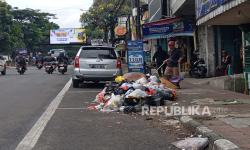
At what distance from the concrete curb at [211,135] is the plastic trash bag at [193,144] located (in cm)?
13

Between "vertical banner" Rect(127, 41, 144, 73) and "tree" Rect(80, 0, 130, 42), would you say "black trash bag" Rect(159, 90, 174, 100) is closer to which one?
"vertical banner" Rect(127, 41, 144, 73)

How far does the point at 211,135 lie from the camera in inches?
340

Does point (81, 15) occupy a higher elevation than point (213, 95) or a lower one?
higher

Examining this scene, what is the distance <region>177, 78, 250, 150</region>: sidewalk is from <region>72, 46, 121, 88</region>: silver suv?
12.9 feet

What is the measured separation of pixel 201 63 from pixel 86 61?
→ 7178 mm

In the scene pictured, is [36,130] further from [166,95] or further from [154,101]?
[166,95]

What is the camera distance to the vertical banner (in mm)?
22938

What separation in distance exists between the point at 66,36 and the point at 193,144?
304ft

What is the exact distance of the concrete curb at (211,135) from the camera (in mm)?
7798

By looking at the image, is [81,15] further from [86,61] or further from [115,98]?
[115,98]

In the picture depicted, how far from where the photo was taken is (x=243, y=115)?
11.1m

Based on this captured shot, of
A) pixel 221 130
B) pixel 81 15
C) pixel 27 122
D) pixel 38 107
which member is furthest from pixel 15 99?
pixel 81 15

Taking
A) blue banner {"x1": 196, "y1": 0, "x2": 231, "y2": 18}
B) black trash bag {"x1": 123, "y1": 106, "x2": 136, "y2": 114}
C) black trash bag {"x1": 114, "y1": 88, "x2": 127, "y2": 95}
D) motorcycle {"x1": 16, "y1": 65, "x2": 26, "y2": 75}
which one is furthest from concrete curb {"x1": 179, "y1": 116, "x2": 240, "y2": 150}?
motorcycle {"x1": 16, "y1": 65, "x2": 26, "y2": 75}

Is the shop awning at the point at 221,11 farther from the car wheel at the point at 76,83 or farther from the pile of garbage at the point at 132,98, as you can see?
the car wheel at the point at 76,83
